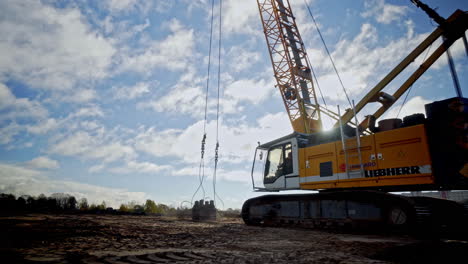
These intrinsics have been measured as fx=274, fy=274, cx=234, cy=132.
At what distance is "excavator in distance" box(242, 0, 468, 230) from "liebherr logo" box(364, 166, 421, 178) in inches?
0.9

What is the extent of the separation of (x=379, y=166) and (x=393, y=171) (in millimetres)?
391

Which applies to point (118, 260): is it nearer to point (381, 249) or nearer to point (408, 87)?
point (381, 249)

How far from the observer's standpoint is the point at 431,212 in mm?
7234

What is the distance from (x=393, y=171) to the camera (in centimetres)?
755

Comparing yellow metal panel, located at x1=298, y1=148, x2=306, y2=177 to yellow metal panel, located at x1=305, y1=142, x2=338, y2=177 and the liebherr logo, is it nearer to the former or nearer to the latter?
yellow metal panel, located at x1=305, y1=142, x2=338, y2=177

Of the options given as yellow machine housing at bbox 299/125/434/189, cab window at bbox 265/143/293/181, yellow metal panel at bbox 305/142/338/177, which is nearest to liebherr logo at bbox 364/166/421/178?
yellow machine housing at bbox 299/125/434/189

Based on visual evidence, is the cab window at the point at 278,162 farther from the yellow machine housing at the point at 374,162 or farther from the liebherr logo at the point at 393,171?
the liebherr logo at the point at 393,171

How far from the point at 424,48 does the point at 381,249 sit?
419 inches

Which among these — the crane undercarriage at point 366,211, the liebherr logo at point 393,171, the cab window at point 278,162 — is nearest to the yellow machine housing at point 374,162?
the liebherr logo at point 393,171

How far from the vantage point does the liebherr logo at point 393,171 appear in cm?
712

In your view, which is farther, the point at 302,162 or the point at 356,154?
the point at 302,162

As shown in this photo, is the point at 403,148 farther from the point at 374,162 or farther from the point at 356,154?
the point at 356,154

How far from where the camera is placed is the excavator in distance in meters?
6.84

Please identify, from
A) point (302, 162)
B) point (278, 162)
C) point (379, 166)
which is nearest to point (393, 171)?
point (379, 166)
